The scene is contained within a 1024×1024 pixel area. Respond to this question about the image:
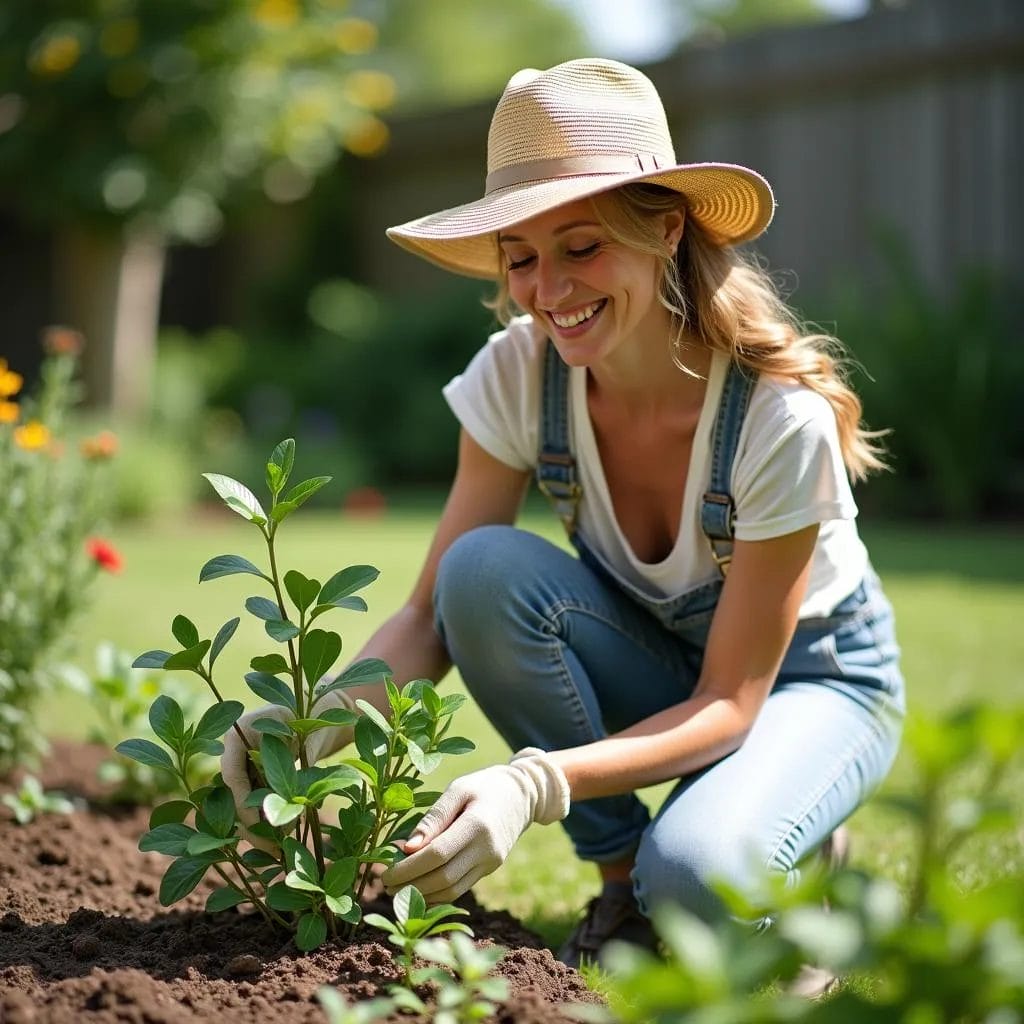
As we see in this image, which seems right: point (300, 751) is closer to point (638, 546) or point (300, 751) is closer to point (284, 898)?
point (284, 898)

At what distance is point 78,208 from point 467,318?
101 inches

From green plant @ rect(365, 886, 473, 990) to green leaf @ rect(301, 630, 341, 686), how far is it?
0.91ft

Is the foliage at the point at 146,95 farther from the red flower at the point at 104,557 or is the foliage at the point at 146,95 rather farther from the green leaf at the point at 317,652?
the green leaf at the point at 317,652

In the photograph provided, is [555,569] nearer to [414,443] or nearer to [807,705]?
[807,705]

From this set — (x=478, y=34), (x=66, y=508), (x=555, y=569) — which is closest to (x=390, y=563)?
(x=66, y=508)

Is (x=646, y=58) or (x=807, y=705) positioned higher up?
(x=646, y=58)

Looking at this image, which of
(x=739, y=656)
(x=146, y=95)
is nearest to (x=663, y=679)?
(x=739, y=656)

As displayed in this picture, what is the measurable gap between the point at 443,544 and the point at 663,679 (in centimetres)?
42

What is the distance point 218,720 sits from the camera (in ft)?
5.09

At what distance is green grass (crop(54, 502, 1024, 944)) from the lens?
7.69 feet

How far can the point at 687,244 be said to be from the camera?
1965 millimetres

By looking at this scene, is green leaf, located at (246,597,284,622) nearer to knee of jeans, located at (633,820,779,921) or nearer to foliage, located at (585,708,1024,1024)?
knee of jeans, located at (633,820,779,921)

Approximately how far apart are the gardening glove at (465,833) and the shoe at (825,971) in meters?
0.43

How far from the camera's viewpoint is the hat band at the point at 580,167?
5.74ft
